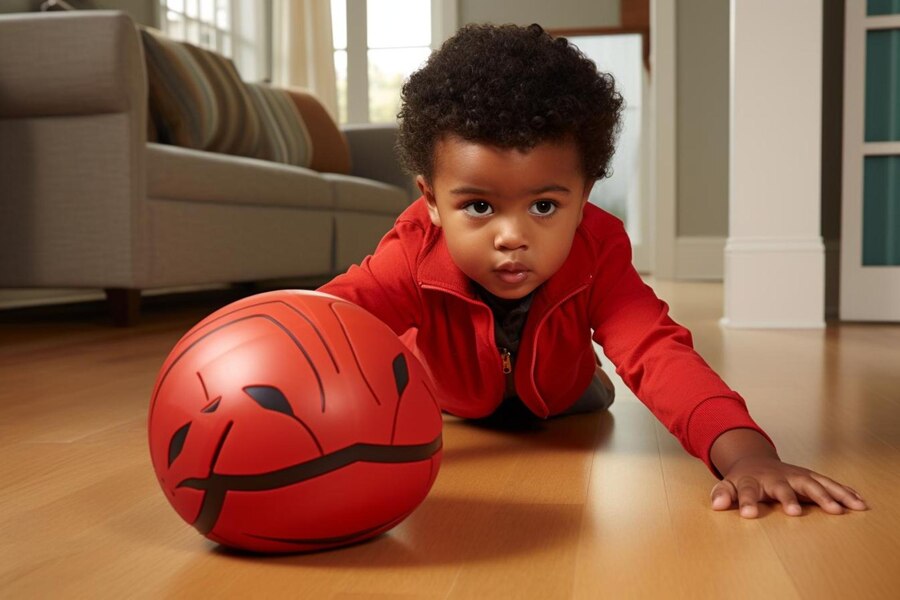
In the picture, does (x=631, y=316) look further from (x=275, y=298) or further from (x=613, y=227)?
(x=275, y=298)

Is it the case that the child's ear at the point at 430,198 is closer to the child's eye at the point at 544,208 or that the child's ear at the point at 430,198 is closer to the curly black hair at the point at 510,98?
the curly black hair at the point at 510,98

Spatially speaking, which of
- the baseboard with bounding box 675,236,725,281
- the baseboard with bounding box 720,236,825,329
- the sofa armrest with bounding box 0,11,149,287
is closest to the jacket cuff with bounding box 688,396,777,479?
the baseboard with bounding box 720,236,825,329

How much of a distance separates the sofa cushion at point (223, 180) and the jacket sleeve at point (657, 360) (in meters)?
2.02

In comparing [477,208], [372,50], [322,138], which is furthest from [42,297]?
[372,50]

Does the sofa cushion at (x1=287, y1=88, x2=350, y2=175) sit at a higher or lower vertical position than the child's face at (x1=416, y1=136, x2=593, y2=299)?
higher

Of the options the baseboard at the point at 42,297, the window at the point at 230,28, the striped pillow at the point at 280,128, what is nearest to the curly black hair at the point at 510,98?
the baseboard at the point at 42,297

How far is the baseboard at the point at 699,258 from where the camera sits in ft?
19.6

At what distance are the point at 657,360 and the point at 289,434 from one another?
1.83 ft

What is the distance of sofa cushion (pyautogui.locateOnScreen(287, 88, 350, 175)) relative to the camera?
4.89 m

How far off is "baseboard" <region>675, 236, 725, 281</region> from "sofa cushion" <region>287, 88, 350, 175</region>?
2075 millimetres

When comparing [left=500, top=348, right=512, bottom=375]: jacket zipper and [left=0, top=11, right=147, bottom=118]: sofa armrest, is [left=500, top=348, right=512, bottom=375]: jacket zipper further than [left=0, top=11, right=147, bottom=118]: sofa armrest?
No

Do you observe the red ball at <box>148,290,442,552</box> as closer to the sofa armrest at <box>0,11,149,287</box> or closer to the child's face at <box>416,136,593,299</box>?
the child's face at <box>416,136,593,299</box>

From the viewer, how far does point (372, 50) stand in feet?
24.1

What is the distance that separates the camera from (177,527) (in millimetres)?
1018
